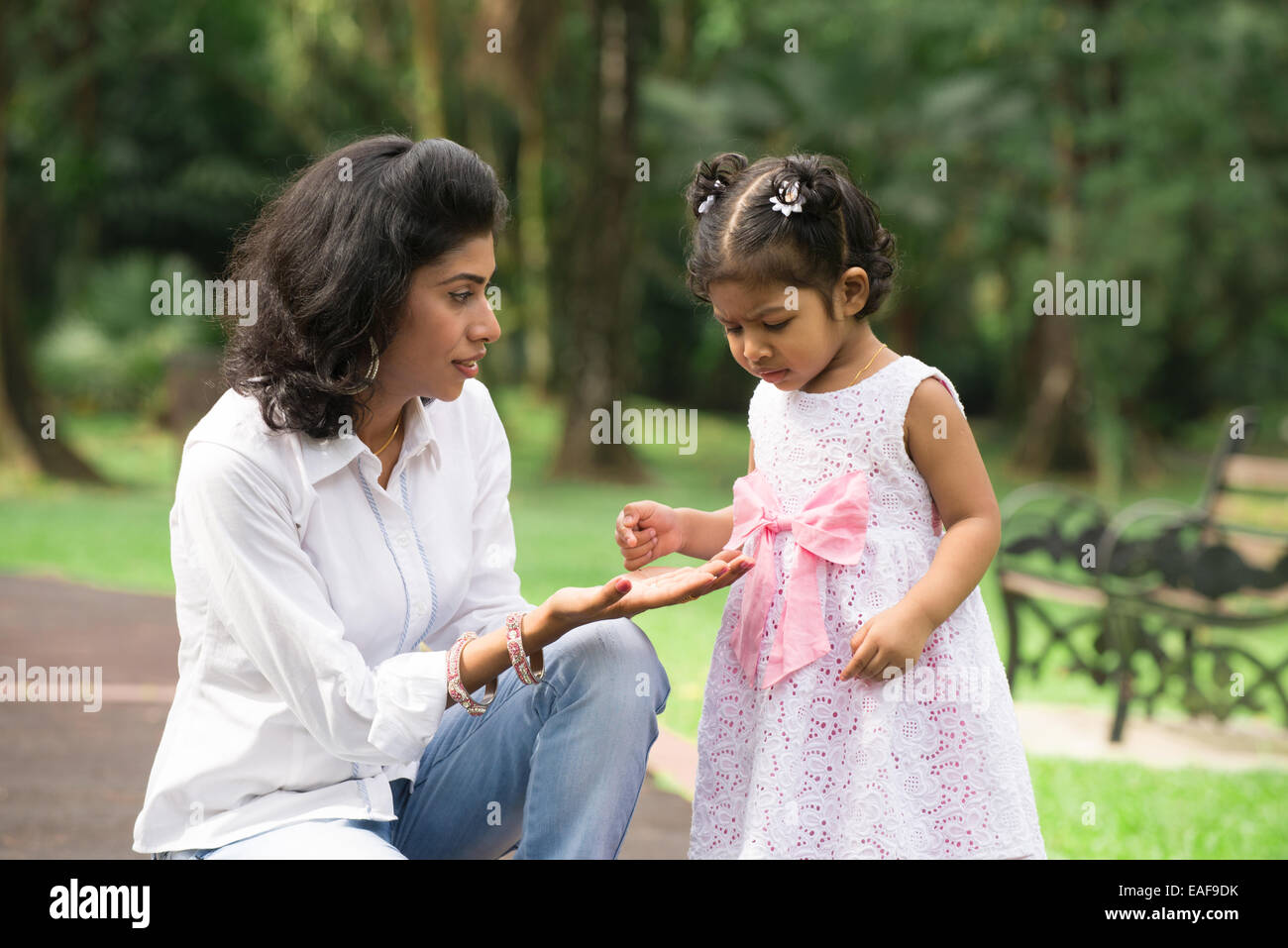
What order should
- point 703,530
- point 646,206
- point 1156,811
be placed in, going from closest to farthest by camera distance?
point 703,530
point 1156,811
point 646,206

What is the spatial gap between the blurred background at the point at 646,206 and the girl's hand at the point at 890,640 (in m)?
4.70

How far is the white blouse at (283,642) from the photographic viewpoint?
7.09 ft

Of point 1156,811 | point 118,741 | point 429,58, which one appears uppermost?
point 429,58

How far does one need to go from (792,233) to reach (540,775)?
1.05 metres

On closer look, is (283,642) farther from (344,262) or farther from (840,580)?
(840,580)

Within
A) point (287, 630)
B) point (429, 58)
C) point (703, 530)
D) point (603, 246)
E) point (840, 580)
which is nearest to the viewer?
point (287, 630)

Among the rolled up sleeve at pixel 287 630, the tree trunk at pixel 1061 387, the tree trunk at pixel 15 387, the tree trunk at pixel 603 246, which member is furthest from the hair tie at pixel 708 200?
the tree trunk at pixel 1061 387

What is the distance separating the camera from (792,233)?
2.45 meters

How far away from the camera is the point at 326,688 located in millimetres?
2141

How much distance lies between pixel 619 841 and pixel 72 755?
2.72 metres

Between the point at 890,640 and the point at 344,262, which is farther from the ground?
the point at 344,262

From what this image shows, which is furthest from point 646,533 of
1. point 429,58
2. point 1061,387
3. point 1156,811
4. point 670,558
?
point 1061,387

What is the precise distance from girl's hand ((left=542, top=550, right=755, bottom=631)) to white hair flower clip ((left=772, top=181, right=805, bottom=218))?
0.66 meters
